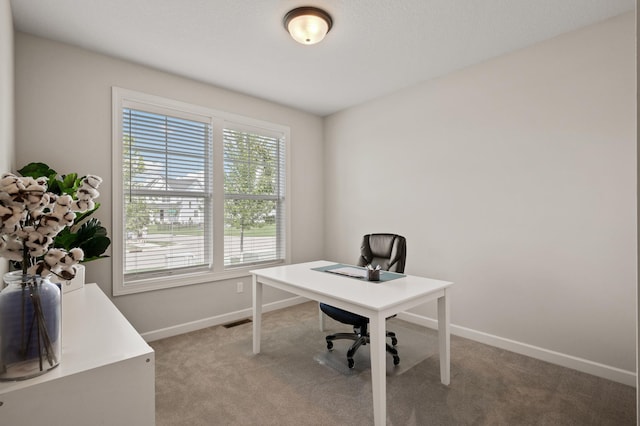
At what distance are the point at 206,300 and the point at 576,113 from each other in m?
3.79

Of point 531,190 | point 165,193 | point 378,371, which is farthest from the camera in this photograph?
point 165,193

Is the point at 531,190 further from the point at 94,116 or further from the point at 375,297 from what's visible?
the point at 94,116

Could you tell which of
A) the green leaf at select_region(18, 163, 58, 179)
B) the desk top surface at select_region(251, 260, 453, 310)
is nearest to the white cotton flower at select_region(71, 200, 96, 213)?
the desk top surface at select_region(251, 260, 453, 310)

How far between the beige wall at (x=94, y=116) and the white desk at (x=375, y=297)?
101 centimetres

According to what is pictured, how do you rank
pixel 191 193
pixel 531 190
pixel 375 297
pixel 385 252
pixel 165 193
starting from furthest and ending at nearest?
pixel 191 193, pixel 165 193, pixel 385 252, pixel 531 190, pixel 375 297

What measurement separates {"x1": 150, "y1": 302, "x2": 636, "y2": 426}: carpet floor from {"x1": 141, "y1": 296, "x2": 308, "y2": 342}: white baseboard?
0.13 metres

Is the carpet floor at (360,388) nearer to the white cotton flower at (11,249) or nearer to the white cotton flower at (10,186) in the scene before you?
the white cotton flower at (11,249)

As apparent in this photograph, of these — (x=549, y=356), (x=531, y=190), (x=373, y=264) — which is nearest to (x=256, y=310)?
(x=373, y=264)

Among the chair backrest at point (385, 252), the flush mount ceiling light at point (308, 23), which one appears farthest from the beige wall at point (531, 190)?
the flush mount ceiling light at point (308, 23)

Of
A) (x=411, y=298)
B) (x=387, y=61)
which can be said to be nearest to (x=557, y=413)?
(x=411, y=298)

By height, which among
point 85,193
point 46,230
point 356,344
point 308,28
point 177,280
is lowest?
point 356,344

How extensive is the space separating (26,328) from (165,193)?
7.69 feet

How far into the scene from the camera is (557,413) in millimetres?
1947

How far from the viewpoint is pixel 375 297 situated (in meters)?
1.94
